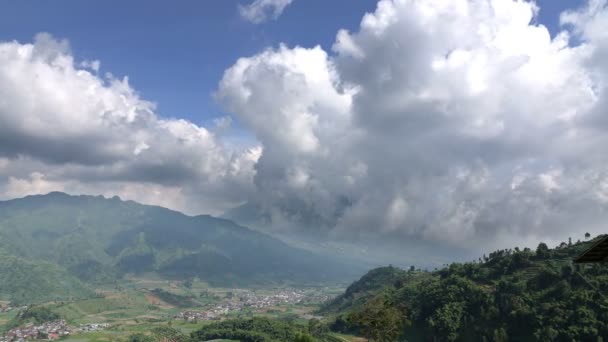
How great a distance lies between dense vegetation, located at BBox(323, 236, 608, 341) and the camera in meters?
121

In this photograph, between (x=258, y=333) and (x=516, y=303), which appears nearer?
(x=516, y=303)

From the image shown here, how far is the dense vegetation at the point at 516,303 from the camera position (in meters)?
121

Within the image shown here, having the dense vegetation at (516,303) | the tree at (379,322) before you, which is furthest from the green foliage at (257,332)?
the tree at (379,322)

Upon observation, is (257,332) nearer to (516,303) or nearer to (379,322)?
(516,303)

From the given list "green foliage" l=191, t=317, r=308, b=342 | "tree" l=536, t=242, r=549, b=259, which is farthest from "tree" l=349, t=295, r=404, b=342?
"tree" l=536, t=242, r=549, b=259

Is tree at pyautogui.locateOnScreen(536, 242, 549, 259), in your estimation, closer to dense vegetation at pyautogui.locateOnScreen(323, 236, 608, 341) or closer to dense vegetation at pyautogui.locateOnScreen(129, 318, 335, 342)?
dense vegetation at pyautogui.locateOnScreen(323, 236, 608, 341)

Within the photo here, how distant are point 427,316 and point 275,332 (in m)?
65.0

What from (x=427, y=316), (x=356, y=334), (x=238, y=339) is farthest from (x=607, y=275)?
(x=238, y=339)

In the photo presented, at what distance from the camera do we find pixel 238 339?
609 ft

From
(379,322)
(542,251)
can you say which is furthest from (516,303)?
(379,322)

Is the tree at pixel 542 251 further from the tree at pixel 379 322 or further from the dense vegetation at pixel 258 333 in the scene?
the tree at pixel 379 322

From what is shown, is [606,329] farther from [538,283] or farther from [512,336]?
[538,283]

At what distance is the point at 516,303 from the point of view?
466 feet

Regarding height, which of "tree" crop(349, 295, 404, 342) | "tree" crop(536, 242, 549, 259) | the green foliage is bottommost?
the green foliage
